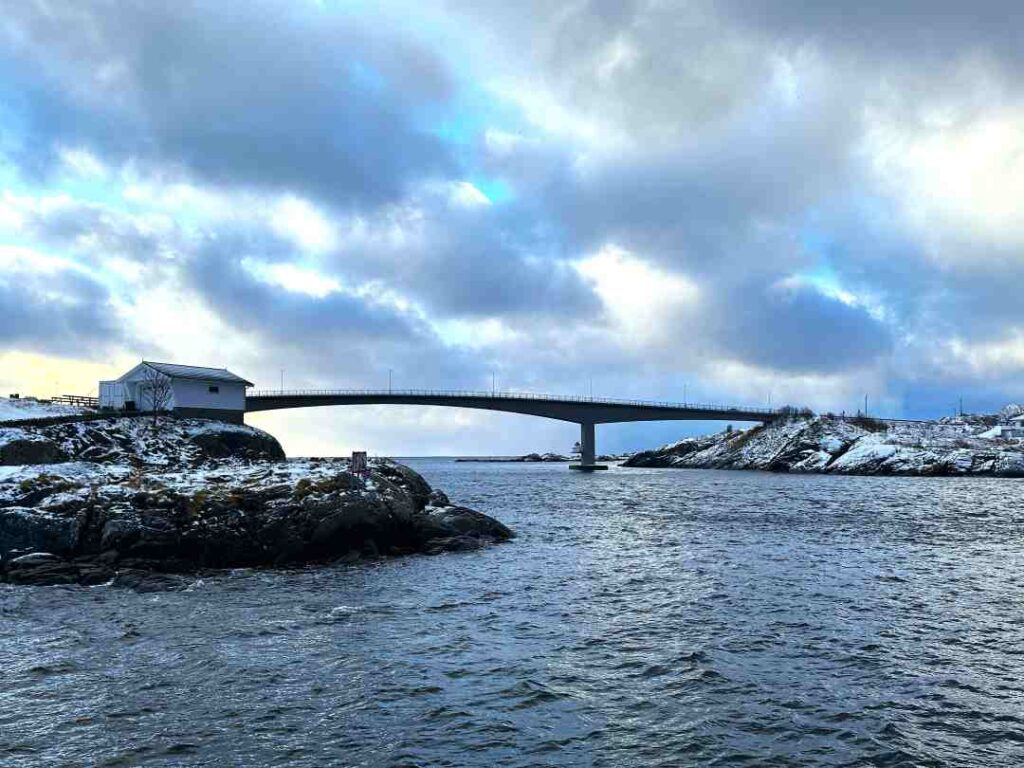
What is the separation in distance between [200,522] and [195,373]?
6159 centimetres

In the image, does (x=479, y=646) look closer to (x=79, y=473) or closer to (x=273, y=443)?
(x=79, y=473)

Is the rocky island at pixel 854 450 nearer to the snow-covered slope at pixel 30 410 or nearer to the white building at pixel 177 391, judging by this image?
the white building at pixel 177 391

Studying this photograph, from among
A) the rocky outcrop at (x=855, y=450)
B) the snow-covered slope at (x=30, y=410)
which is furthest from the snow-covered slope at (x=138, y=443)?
the rocky outcrop at (x=855, y=450)

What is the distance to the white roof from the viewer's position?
82.4 meters

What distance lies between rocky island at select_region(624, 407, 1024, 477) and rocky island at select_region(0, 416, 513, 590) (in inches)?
4301

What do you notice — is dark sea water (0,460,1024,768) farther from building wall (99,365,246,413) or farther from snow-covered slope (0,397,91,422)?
building wall (99,365,246,413)

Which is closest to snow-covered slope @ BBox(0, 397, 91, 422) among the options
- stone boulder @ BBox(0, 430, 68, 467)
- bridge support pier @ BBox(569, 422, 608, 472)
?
stone boulder @ BBox(0, 430, 68, 467)

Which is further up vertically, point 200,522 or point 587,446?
point 587,446

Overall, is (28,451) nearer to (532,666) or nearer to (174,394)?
(174,394)

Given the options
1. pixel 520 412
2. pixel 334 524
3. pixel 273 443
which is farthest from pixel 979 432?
pixel 334 524

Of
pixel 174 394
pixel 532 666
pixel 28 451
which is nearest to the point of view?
pixel 532 666

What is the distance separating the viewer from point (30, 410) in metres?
73.9

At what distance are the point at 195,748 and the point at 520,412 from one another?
422ft

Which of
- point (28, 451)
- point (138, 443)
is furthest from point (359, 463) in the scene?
point (138, 443)
